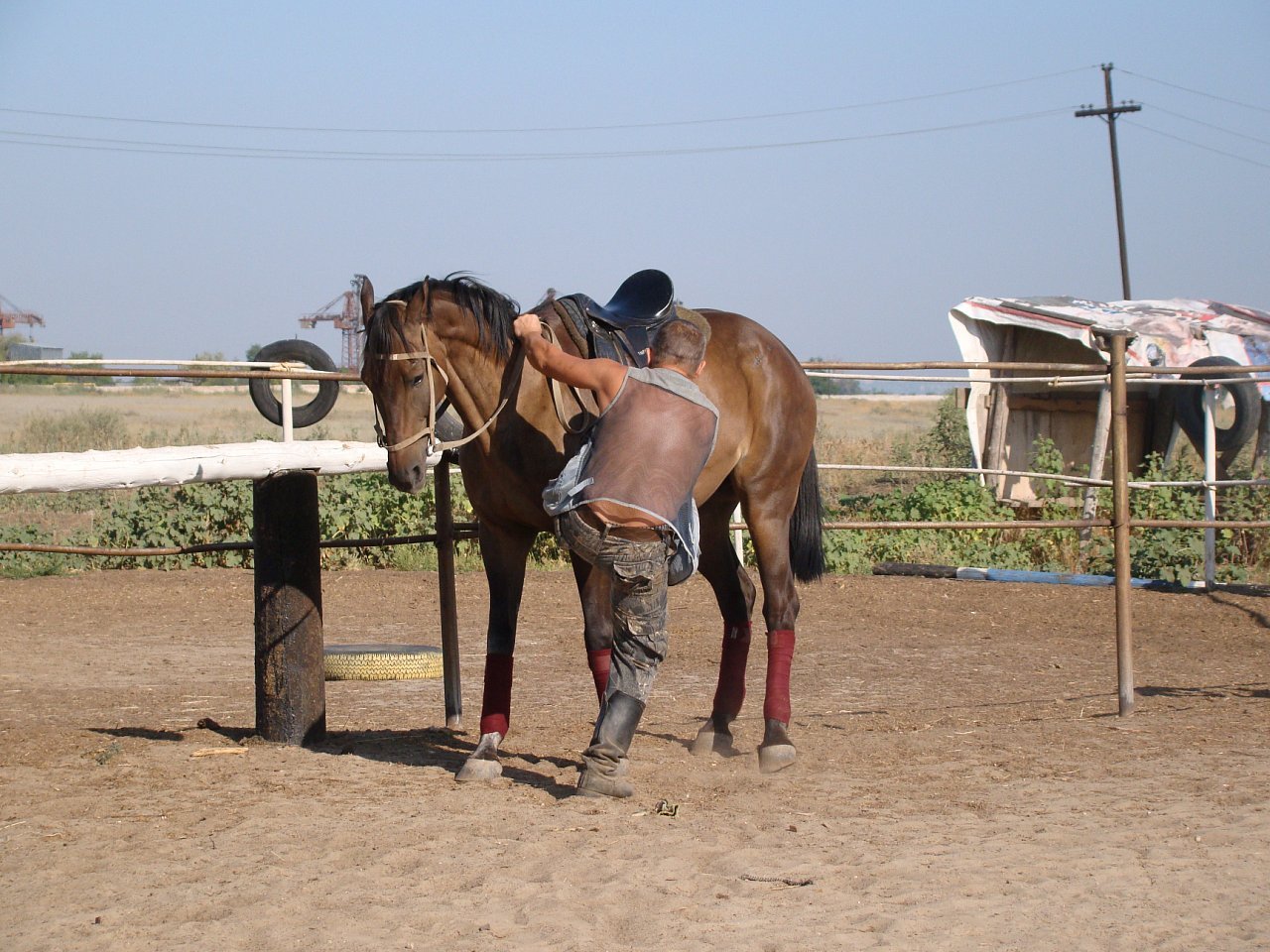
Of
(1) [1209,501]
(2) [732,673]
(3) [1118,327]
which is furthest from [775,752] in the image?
(3) [1118,327]

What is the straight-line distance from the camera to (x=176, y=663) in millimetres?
7438

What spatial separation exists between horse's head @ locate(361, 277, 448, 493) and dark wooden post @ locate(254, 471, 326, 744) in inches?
27.5

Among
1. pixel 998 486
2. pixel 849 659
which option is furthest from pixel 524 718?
pixel 998 486

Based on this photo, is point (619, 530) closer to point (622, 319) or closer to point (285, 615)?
point (622, 319)

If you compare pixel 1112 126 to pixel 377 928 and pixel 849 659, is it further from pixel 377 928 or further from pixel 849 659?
pixel 377 928

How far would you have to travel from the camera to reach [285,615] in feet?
16.3

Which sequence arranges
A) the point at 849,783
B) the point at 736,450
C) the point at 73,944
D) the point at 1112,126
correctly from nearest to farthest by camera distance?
the point at 73,944 < the point at 849,783 < the point at 736,450 < the point at 1112,126

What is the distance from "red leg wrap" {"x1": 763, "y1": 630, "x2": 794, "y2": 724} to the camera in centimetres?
498

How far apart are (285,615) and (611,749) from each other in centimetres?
158

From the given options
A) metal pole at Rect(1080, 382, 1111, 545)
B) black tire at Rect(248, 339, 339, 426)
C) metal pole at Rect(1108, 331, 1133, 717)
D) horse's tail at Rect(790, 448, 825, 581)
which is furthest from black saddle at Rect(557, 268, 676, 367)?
metal pole at Rect(1080, 382, 1111, 545)

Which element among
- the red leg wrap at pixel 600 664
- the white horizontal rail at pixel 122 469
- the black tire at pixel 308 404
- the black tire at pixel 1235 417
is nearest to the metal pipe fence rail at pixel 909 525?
the white horizontal rail at pixel 122 469

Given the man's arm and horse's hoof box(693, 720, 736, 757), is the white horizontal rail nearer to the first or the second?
the man's arm

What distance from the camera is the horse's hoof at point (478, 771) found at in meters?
4.44

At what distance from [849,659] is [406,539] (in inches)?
125
